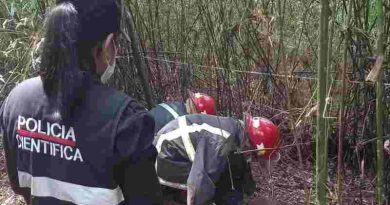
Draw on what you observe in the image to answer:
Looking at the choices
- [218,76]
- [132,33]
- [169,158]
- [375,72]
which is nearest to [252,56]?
[218,76]

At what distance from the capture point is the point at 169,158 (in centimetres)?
302

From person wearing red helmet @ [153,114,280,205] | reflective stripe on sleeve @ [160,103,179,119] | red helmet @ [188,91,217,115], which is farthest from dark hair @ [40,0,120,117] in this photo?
red helmet @ [188,91,217,115]

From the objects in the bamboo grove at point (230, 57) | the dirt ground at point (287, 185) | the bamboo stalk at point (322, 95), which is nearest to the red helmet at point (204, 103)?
the bamboo grove at point (230, 57)

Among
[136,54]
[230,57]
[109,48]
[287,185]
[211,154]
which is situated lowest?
[287,185]

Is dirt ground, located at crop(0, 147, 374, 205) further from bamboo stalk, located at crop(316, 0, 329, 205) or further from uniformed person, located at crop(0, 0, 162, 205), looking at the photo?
uniformed person, located at crop(0, 0, 162, 205)

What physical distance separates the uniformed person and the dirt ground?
1.95 meters

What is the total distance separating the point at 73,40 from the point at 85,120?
224 mm

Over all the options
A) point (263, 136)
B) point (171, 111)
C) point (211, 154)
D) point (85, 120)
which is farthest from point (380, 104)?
point (85, 120)

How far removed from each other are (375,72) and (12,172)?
49.0 inches

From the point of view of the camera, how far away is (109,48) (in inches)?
66.6

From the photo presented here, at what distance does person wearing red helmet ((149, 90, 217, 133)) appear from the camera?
3.36 m

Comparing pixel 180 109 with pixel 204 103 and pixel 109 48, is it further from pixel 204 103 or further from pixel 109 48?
pixel 109 48

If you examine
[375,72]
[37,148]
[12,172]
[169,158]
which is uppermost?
[375,72]

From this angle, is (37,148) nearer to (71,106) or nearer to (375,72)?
(71,106)
